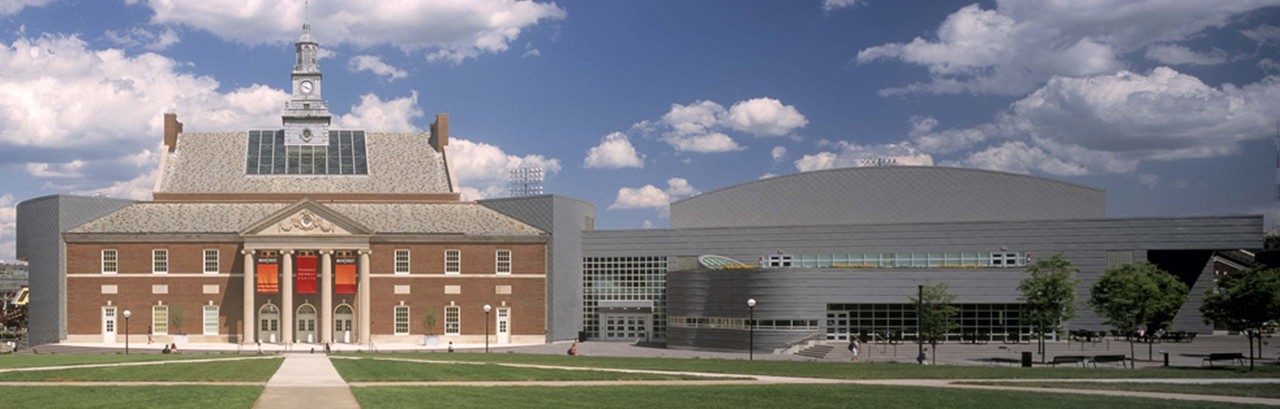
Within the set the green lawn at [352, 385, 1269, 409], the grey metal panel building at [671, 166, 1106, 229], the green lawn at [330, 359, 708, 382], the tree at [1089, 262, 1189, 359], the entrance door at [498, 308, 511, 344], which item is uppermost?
the grey metal panel building at [671, 166, 1106, 229]

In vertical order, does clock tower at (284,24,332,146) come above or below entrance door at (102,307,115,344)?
above

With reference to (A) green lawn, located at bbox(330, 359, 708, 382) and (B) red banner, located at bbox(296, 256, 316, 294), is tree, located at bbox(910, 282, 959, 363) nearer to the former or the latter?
(A) green lawn, located at bbox(330, 359, 708, 382)

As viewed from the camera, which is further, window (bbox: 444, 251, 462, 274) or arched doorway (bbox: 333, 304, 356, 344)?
window (bbox: 444, 251, 462, 274)

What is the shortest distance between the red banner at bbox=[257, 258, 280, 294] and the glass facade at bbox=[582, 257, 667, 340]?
67.0ft

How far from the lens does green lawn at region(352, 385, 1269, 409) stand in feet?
96.2

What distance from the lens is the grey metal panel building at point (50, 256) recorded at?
257 ft

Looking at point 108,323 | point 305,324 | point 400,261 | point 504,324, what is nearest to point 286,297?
point 305,324

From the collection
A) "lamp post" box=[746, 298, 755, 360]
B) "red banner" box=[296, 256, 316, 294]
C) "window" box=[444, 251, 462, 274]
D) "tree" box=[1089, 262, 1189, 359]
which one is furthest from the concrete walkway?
"tree" box=[1089, 262, 1189, 359]

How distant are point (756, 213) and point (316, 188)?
31457 millimetres

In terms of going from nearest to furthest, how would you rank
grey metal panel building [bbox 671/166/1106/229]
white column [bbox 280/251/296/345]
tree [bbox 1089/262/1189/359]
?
1. tree [bbox 1089/262/1189/359]
2. white column [bbox 280/251/296/345]
3. grey metal panel building [bbox 671/166/1106/229]

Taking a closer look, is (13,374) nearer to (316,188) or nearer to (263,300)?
(263,300)

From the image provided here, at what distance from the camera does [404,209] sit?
84.8 m

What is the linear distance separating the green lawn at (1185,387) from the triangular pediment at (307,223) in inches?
2003

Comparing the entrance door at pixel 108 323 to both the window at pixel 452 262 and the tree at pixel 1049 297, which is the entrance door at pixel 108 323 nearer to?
the window at pixel 452 262
